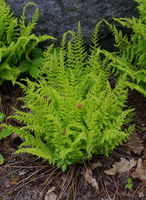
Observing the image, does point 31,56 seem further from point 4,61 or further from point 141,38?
point 141,38

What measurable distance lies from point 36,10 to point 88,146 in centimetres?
211

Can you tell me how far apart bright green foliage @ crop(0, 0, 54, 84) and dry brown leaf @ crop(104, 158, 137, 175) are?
1.67 metres

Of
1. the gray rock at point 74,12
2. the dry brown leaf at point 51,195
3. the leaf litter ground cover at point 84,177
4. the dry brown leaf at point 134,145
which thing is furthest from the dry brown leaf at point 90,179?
the gray rock at point 74,12

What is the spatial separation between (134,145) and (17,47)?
199 cm

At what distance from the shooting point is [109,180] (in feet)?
10.9

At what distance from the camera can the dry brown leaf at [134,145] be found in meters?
3.56

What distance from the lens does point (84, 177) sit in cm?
334

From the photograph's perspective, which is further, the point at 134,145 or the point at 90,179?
the point at 134,145

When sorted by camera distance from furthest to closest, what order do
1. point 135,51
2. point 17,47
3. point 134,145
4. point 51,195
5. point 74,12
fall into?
point 74,12
point 17,47
point 135,51
point 134,145
point 51,195

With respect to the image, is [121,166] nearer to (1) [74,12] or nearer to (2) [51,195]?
(2) [51,195]

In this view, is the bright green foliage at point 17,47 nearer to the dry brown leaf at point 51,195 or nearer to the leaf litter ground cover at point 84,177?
the leaf litter ground cover at point 84,177

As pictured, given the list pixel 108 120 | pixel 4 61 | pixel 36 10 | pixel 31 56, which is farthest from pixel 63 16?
pixel 108 120

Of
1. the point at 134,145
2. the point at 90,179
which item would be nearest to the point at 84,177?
the point at 90,179

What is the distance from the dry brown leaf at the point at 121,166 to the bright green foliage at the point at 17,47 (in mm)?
1668
